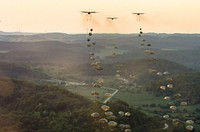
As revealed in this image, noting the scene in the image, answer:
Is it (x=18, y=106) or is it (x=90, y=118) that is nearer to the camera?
(x=90, y=118)

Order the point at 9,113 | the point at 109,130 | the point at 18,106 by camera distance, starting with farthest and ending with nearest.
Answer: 1. the point at 18,106
2. the point at 9,113
3. the point at 109,130

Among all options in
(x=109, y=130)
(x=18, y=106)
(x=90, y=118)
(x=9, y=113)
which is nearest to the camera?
(x=109, y=130)

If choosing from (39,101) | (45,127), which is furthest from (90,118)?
(39,101)

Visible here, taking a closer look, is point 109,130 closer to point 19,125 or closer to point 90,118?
point 90,118

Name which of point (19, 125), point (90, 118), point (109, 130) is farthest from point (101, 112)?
point (19, 125)

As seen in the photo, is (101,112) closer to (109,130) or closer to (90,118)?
(90,118)

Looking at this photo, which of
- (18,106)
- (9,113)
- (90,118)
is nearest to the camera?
(90,118)

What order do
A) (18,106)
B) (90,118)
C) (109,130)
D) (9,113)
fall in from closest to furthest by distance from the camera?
1. (109,130)
2. (90,118)
3. (9,113)
4. (18,106)

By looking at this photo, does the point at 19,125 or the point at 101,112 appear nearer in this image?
the point at 19,125
